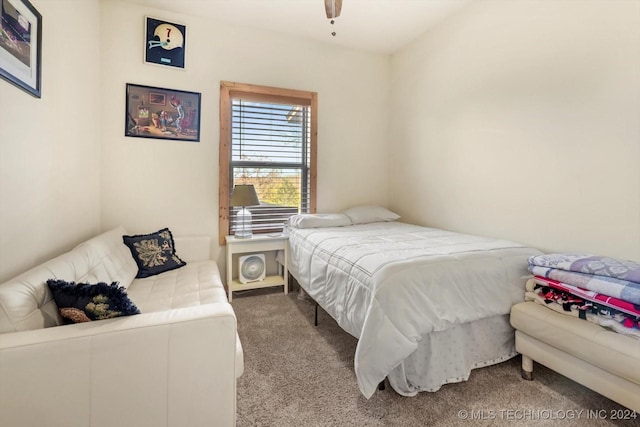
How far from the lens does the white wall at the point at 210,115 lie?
9.00ft

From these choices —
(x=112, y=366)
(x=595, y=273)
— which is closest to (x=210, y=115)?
(x=112, y=366)

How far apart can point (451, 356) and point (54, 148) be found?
8.90ft

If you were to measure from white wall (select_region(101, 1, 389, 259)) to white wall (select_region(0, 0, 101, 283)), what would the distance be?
15cm

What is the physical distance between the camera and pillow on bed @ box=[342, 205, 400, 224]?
10.9ft

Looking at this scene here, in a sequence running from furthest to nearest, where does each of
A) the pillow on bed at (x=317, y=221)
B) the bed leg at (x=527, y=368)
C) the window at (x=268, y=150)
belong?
the window at (x=268, y=150), the pillow on bed at (x=317, y=221), the bed leg at (x=527, y=368)

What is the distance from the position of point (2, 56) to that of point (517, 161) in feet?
10.6

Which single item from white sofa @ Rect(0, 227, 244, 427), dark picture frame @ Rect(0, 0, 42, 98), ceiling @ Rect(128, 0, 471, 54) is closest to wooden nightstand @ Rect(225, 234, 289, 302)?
white sofa @ Rect(0, 227, 244, 427)

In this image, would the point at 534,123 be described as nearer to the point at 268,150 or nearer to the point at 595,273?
the point at 595,273

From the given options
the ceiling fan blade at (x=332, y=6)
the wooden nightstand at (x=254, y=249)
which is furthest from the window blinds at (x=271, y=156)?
the ceiling fan blade at (x=332, y=6)

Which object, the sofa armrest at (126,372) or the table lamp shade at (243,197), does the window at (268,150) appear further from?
the sofa armrest at (126,372)

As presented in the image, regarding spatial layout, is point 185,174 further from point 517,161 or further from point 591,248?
point 591,248

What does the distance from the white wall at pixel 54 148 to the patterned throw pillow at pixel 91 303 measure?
0.45 meters

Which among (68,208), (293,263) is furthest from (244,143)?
(68,208)

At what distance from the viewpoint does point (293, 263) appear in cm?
290
